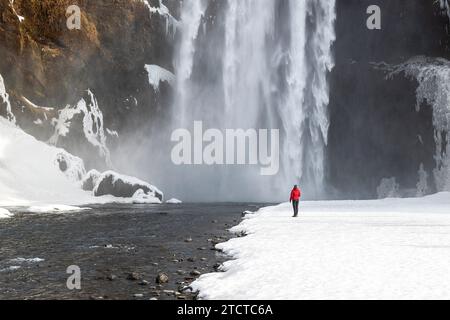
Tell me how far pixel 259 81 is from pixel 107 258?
56680 mm

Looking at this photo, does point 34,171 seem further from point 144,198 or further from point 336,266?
point 336,266

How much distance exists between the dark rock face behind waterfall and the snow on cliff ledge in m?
32.4

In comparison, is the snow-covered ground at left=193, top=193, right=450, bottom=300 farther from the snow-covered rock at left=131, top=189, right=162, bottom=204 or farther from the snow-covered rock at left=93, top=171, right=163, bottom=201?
the snow-covered rock at left=93, top=171, right=163, bottom=201

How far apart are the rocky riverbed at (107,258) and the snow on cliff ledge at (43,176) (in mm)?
26536

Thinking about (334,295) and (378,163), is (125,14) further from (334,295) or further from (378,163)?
(334,295)

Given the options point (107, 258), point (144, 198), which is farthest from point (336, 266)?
point (144, 198)

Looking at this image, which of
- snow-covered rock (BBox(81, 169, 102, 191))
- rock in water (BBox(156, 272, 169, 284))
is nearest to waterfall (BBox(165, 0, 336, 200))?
snow-covered rock (BBox(81, 169, 102, 191))

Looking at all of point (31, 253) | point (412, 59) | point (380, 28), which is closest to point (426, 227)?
point (31, 253)


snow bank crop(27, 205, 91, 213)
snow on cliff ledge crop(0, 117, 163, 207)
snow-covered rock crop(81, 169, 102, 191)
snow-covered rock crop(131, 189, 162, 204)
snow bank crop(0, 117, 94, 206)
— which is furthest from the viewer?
snow-covered rock crop(81, 169, 102, 191)

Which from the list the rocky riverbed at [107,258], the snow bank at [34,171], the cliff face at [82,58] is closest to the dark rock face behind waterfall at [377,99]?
the cliff face at [82,58]

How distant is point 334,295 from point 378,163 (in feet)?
201

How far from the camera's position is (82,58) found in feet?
220

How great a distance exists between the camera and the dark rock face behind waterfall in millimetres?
59688
